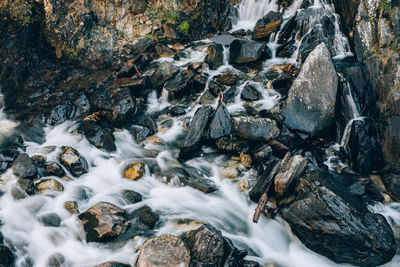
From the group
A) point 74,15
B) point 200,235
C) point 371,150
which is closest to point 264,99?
point 371,150

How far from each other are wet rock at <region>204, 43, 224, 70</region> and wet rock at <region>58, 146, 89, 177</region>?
226 inches

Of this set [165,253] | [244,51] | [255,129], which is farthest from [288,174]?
[244,51]

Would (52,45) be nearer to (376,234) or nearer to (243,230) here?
(243,230)

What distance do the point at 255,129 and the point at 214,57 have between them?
4.12 m

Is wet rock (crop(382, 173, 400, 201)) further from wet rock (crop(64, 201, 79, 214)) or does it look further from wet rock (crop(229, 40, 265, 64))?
wet rock (crop(64, 201, 79, 214))

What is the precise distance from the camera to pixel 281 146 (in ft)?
23.2

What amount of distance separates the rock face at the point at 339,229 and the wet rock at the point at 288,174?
44 centimetres

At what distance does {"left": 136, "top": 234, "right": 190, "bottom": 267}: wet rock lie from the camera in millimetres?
4172

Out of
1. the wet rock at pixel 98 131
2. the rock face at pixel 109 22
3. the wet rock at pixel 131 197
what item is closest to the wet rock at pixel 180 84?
the wet rock at pixel 98 131

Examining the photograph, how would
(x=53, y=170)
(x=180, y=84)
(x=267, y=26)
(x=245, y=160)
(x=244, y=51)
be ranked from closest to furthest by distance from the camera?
(x=53, y=170) → (x=245, y=160) → (x=180, y=84) → (x=244, y=51) → (x=267, y=26)

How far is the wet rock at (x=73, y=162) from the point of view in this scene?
6656 mm

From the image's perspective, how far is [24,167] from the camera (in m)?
6.15

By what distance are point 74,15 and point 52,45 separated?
1.47 meters

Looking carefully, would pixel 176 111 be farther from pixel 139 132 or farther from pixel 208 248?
pixel 208 248
